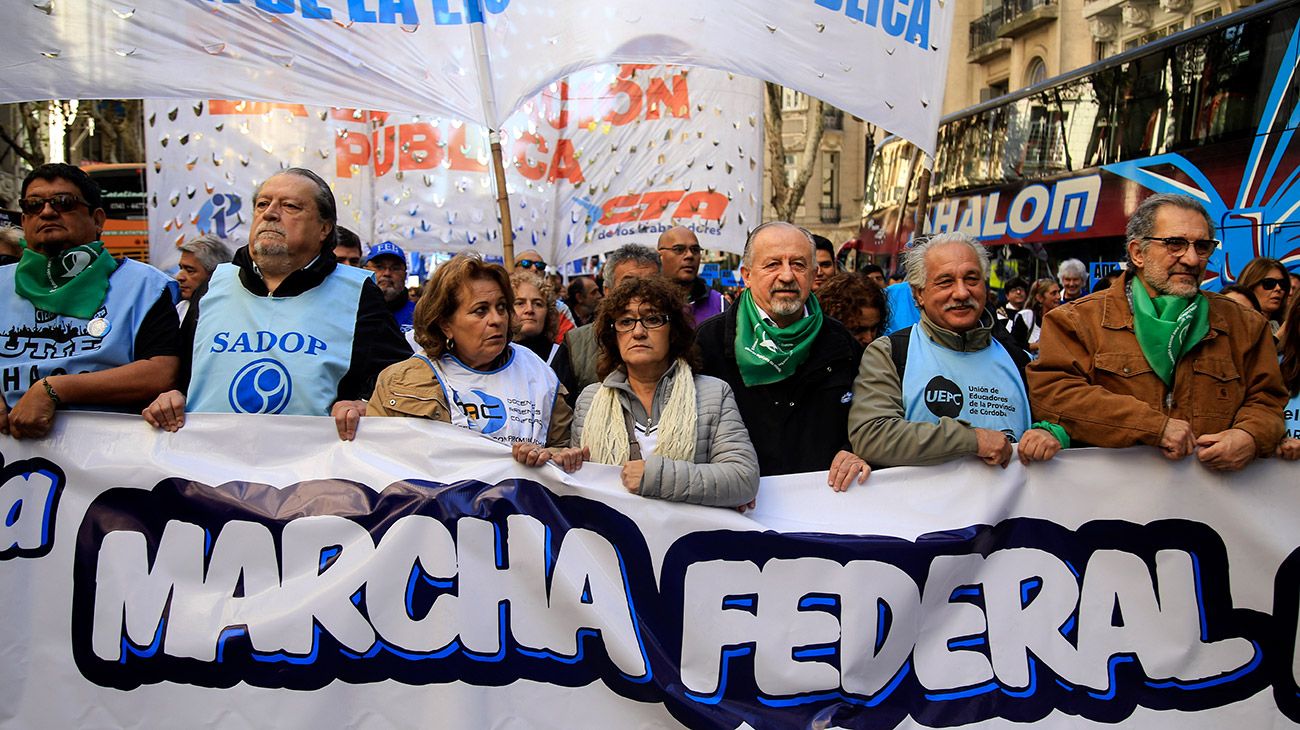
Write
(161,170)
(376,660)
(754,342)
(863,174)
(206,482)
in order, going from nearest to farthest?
(376,660) < (206,482) < (754,342) < (161,170) < (863,174)

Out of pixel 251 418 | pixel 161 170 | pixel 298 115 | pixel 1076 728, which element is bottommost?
pixel 1076 728

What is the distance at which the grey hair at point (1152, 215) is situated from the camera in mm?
2996

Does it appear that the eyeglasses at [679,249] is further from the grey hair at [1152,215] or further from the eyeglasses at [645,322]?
the grey hair at [1152,215]

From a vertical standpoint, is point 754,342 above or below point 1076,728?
above

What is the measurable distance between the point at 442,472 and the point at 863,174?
4387 centimetres

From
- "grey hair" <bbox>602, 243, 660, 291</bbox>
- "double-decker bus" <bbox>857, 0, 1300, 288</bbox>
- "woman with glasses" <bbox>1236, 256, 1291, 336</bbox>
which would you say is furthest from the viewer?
"double-decker bus" <bbox>857, 0, 1300, 288</bbox>

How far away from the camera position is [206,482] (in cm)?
293

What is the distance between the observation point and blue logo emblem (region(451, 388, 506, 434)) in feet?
9.74

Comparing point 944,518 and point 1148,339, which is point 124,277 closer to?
point 944,518

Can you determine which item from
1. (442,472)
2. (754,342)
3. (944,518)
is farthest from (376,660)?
(944,518)

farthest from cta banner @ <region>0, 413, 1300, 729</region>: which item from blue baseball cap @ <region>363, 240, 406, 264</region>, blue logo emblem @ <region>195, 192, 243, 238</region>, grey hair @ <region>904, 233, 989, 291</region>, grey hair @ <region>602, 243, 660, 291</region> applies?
blue logo emblem @ <region>195, 192, 243, 238</region>

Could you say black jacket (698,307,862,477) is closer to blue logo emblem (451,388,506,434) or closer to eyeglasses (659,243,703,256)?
blue logo emblem (451,388,506,434)

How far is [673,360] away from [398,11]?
1907 millimetres

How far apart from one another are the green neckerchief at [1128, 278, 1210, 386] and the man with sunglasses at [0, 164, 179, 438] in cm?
307
